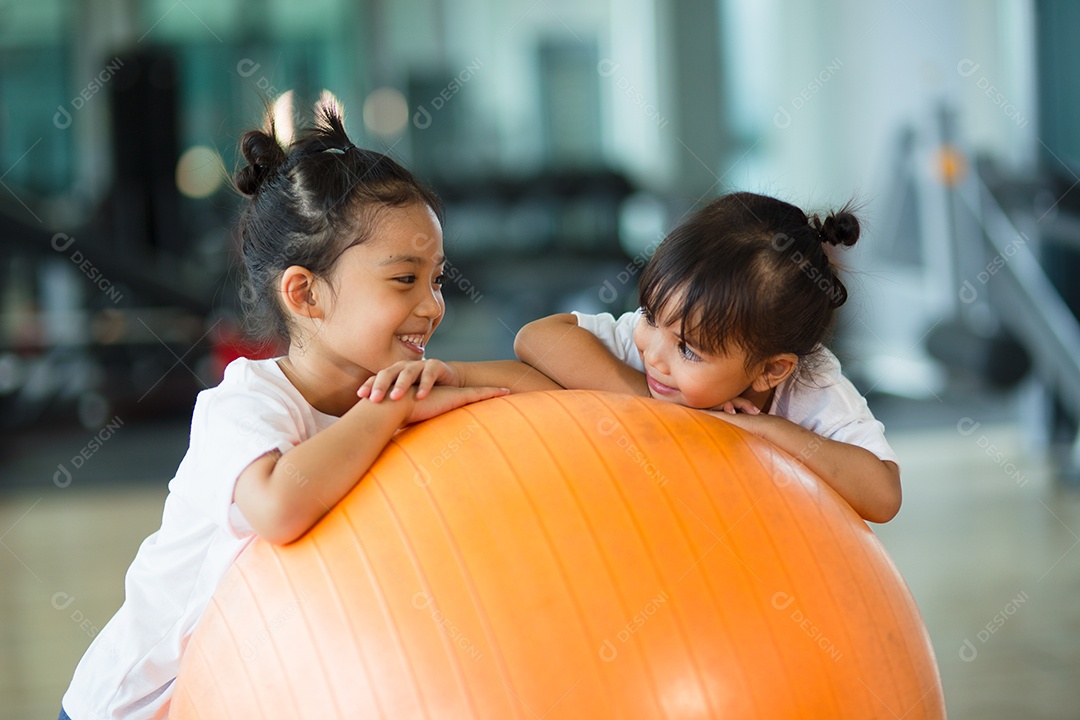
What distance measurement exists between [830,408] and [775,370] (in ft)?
0.33

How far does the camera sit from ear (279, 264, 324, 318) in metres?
1.49

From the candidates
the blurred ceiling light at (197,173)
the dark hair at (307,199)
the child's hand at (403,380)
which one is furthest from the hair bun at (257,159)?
the blurred ceiling light at (197,173)

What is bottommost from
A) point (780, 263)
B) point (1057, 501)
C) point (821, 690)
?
point (1057, 501)

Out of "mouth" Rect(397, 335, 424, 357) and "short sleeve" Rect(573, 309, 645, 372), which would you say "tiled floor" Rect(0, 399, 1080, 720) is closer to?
"short sleeve" Rect(573, 309, 645, 372)

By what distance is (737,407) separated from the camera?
1.53 meters

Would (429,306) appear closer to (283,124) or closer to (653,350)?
(653,350)

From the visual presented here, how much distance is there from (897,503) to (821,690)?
377mm

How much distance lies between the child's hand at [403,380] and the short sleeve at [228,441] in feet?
0.38

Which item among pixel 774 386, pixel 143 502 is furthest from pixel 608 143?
pixel 774 386

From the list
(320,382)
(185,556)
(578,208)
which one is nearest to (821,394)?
(320,382)

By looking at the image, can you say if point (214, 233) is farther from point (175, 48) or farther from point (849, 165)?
point (849, 165)

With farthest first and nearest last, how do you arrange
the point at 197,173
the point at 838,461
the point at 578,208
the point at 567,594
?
the point at 578,208 → the point at 197,173 → the point at 838,461 → the point at 567,594

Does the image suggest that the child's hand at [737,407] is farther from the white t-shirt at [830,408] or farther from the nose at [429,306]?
the nose at [429,306]

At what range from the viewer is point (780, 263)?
4.61 ft
